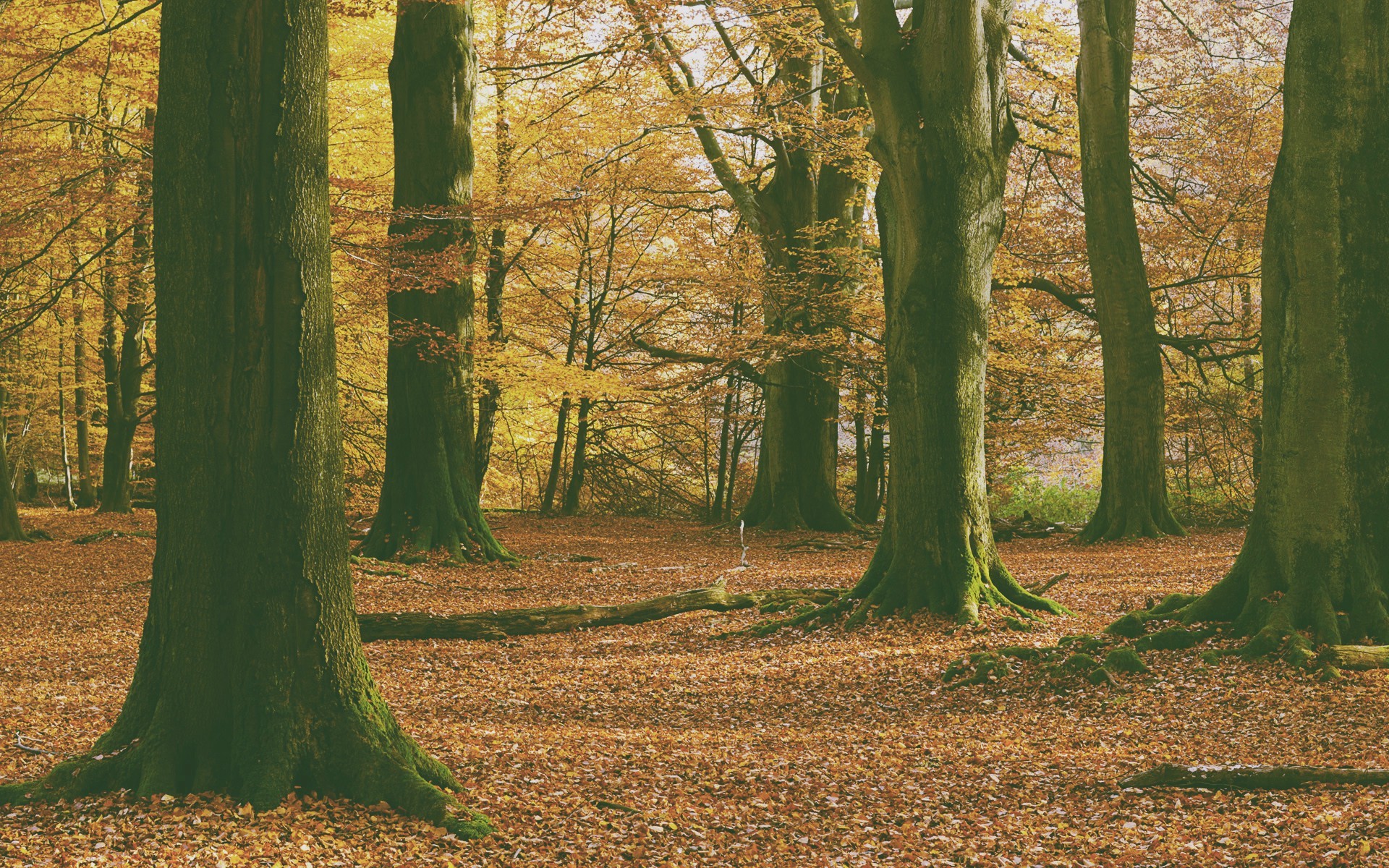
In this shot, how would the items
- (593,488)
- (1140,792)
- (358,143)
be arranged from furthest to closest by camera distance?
1. (593,488)
2. (358,143)
3. (1140,792)

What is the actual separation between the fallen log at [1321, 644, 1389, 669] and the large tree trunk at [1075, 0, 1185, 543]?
829 centimetres

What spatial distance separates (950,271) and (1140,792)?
452 cm

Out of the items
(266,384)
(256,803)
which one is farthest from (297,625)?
(266,384)

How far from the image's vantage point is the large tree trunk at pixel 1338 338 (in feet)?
19.6

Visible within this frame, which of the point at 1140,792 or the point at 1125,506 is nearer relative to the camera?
the point at 1140,792

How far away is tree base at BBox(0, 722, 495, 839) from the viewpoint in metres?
3.71

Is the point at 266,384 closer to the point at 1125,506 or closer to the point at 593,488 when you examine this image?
the point at 1125,506

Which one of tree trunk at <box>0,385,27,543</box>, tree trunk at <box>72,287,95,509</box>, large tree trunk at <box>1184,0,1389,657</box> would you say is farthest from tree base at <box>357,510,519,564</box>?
tree trunk at <box>72,287,95,509</box>

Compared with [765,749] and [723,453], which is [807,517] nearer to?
[723,453]

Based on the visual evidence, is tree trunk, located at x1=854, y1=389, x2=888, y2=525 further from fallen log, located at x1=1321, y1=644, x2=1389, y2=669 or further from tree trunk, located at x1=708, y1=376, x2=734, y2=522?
fallen log, located at x1=1321, y1=644, x2=1389, y2=669

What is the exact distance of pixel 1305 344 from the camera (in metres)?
6.09

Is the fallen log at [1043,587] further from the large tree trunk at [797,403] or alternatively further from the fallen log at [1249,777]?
the large tree trunk at [797,403]

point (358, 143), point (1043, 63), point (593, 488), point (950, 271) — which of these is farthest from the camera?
point (593, 488)

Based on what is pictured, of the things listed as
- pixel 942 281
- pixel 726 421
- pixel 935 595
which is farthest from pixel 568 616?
pixel 726 421
